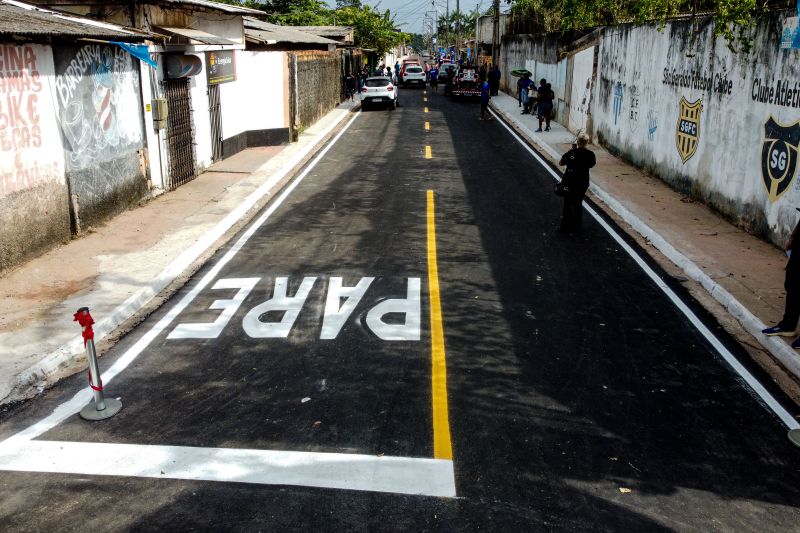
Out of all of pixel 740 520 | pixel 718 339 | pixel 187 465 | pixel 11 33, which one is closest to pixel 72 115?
pixel 11 33

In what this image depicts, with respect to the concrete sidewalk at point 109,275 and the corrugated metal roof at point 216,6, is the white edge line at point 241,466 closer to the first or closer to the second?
the concrete sidewalk at point 109,275

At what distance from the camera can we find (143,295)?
8859 mm

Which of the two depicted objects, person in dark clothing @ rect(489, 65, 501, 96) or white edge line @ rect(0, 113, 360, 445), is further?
person in dark clothing @ rect(489, 65, 501, 96)

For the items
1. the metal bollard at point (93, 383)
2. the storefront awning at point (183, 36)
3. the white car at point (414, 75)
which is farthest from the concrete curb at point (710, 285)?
the white car at point (414, 75)

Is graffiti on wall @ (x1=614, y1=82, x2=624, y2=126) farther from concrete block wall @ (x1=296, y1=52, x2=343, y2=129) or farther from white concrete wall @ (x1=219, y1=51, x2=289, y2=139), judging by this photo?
concrete block wall @ (x1=296, y1=52, x2=343, y2=129)

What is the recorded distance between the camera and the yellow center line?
5.50 m

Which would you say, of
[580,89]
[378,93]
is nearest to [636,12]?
[580,89]

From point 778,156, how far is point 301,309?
799cm

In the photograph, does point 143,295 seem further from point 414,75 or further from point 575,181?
point 414,75

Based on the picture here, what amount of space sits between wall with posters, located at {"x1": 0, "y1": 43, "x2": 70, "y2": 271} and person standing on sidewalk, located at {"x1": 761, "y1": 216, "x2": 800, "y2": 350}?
32.6 ft

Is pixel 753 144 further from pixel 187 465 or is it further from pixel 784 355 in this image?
pixel 187 465

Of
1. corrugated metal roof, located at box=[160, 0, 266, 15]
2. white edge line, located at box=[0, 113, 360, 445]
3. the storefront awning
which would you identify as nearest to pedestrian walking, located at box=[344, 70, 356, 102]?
corrugated metal roof, located at box=[160, 0, 266, 15]

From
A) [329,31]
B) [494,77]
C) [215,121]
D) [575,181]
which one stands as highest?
[329,31]

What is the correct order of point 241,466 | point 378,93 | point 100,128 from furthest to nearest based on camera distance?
point 378,93
point 100,128
point 241,466
